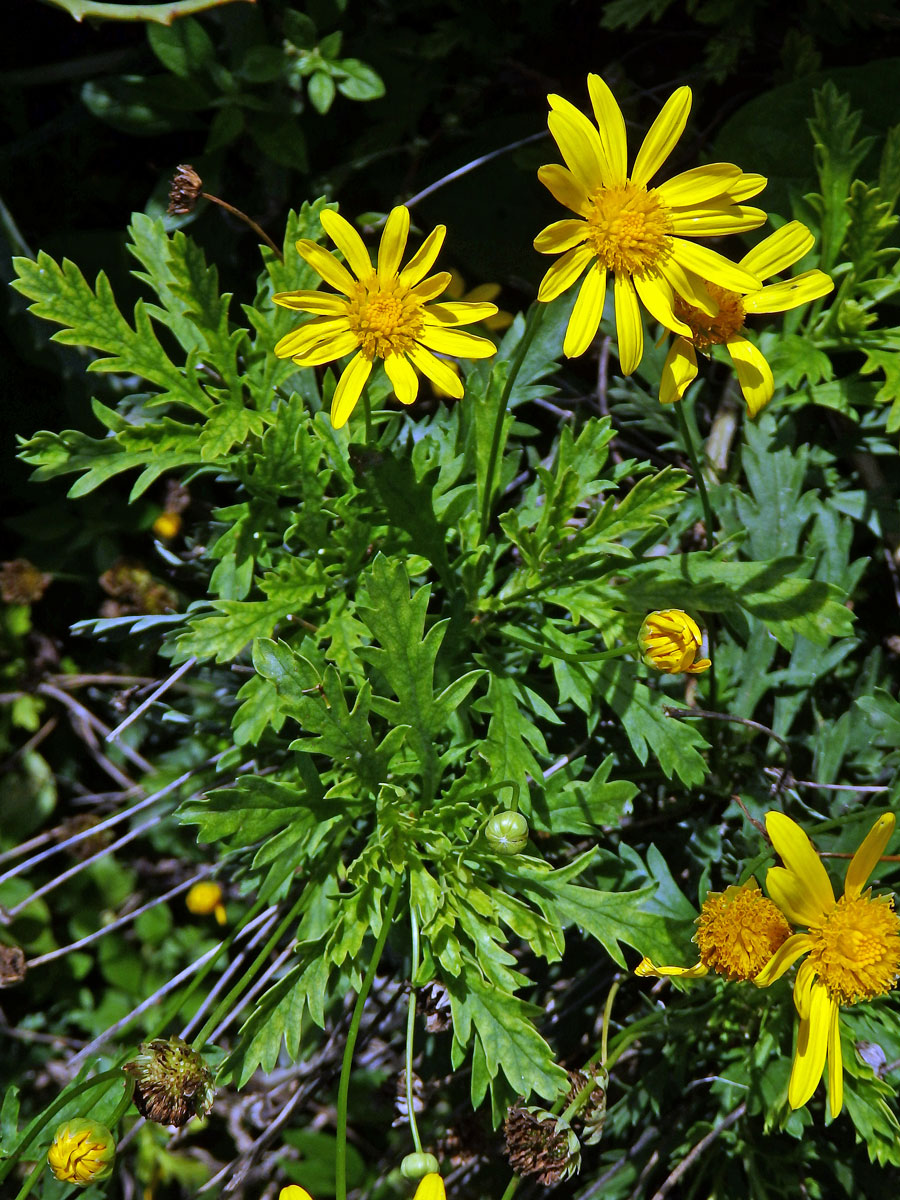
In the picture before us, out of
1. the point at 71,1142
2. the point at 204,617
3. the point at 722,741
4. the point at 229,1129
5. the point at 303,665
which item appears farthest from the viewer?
the point at 229,1129

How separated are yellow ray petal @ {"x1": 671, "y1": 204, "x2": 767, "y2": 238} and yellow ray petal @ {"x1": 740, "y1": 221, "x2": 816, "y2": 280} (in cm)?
8

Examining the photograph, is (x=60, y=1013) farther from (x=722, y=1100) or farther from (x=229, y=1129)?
(x=722, y=1100)

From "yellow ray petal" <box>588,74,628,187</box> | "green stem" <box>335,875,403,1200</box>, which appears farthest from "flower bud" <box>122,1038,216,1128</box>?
"yellow ray petal" <box>588,74,628,187</box>

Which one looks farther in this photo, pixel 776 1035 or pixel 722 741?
pixel 722 741

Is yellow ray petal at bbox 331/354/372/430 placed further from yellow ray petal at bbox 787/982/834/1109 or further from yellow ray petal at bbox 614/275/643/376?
yellow ray petal at bbox 787/982/834/1109

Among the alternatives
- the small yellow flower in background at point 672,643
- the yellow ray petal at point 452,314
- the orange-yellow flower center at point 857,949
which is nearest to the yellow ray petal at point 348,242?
the yellow ray petal at point 452,314

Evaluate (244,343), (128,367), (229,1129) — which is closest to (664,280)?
(244,343)

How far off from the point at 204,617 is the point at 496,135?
1.66 m

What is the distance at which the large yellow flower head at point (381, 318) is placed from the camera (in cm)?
166

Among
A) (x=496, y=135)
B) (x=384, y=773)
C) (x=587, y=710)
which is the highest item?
(x=496, y=135)

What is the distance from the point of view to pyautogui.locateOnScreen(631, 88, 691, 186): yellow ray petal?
158 centimetres

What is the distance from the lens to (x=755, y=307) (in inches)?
70.2

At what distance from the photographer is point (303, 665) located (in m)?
1.69

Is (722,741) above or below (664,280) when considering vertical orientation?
below
